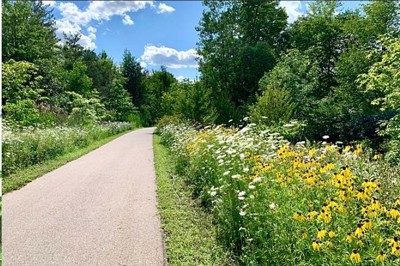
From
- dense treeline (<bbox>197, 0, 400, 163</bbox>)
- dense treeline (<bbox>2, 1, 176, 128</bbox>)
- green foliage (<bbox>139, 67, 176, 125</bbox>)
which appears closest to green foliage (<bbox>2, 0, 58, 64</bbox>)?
dense treeline (<bbox>2, 1, 176, 128</bbox>)

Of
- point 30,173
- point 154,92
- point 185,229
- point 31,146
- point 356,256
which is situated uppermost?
point 154,92

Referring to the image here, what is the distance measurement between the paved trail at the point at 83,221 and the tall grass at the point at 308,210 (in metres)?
1.13

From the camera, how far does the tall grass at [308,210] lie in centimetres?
253

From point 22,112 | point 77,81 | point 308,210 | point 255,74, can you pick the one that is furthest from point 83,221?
point 77,81

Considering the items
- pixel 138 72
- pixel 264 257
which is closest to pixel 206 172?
pixel 264 257

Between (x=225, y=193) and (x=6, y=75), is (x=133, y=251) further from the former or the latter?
(x=6, y=75)

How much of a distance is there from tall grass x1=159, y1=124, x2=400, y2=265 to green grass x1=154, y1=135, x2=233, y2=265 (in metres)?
0.22

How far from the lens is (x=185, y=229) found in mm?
5172

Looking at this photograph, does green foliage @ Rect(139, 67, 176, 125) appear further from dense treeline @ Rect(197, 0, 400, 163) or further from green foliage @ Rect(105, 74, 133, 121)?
dense treeline @ Rect(197, 0, 400, 163)

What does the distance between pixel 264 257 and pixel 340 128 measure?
17.5m

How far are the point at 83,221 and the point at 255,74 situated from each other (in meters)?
24.3

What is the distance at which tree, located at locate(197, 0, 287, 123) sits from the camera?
27.7 meters

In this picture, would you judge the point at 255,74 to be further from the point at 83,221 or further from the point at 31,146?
the point at 83,221

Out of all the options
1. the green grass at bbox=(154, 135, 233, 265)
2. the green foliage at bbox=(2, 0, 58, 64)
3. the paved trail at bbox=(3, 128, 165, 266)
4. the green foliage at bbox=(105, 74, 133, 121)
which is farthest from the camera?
the green foliage at bbox=(105, 74, 133, 121)
